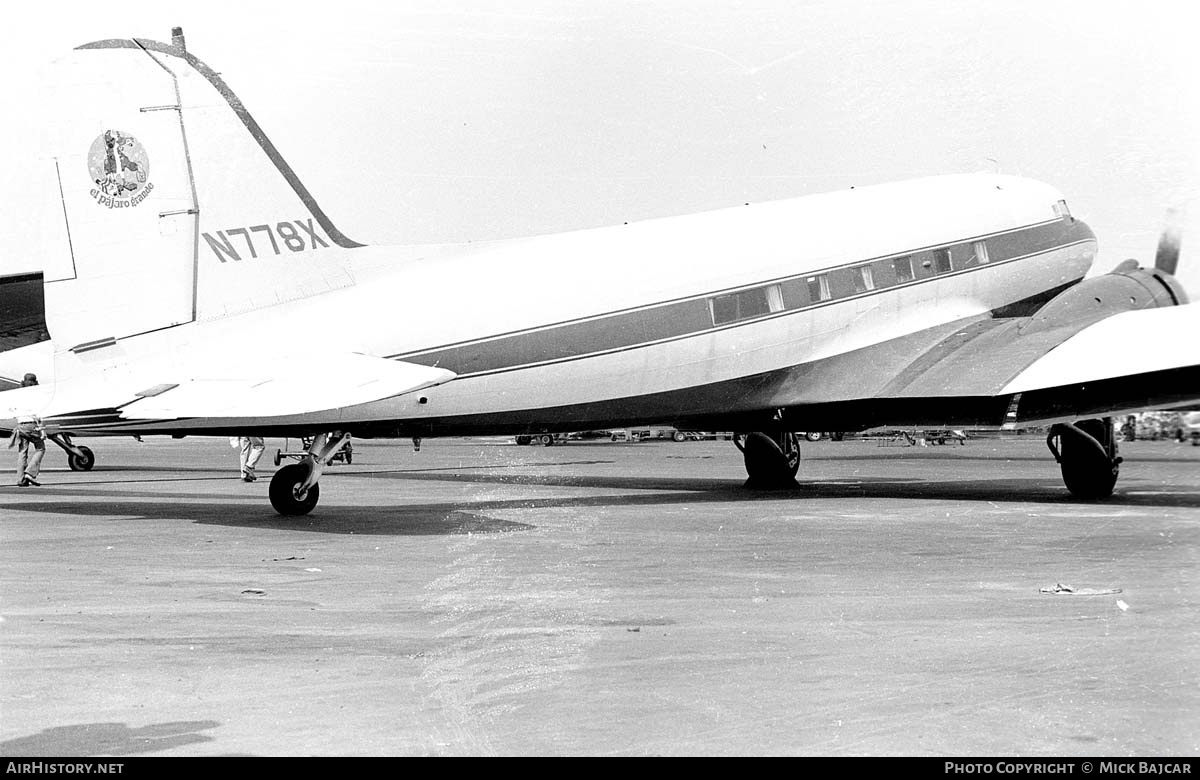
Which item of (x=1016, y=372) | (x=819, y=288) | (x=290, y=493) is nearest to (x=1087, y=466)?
(x=1016, y=372)

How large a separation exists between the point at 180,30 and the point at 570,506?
8.13m

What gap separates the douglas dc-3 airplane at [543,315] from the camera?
51.6ft

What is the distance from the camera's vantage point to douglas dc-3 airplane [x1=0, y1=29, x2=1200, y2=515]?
51.6 ft

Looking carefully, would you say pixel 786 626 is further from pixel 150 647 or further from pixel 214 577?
pixel 214 577

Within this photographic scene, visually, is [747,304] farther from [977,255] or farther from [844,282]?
[977,255]

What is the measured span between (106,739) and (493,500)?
14.9 metres

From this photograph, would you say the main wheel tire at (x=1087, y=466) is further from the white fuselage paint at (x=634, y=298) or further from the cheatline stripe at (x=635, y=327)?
the cheatline stripe at (x=635, y=327)

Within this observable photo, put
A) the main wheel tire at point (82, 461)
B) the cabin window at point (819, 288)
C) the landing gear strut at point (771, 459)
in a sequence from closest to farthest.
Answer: the cabin window at point (819, 288) < the landing gear strut at point (771, 459) < the main wheel tire at point (82, 461)

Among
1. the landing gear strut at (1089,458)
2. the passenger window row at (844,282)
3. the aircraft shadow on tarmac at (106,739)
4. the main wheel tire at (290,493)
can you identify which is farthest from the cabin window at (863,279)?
the aircraft shadow on tarmac at (106,739)

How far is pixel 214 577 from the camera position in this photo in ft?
38.4

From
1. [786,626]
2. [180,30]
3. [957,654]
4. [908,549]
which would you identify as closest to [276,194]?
[180,30]

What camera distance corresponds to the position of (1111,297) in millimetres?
21891

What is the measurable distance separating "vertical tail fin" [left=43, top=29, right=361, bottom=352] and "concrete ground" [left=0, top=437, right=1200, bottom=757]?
2640mm

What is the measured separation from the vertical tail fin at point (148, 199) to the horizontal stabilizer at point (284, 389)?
1092 millimetres
